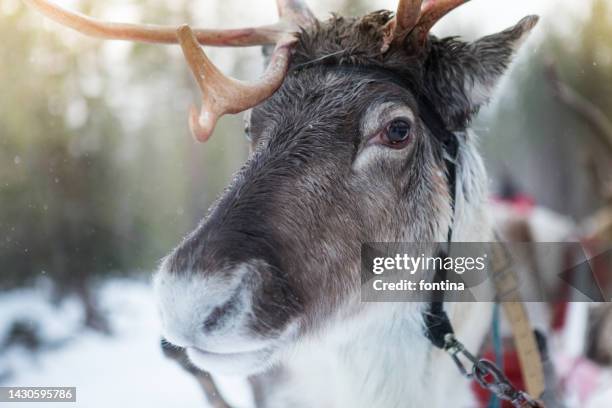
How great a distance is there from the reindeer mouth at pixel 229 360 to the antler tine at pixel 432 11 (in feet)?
2.52

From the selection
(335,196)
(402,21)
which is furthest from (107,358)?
(402,21)

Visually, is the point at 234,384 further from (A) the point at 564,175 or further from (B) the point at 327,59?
(A) the point at 564,175

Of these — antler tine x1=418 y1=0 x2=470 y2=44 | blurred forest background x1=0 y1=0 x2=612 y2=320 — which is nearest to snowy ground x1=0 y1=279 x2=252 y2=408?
blurred forest background x1=0 y1=0 x2=612 y2=320

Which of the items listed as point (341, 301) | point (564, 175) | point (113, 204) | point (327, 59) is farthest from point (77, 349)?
point (564, 175)

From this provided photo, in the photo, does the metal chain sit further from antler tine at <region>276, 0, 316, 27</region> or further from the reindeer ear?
antler tine at <region>276, 0, 316, 27</region>

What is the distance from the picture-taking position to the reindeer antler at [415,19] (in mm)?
1210

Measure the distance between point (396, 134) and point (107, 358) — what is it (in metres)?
1.40

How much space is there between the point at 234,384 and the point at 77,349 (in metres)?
0.73

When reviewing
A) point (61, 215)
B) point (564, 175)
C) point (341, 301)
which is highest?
point (564, 175)

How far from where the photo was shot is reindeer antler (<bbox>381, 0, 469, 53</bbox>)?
47.6 inches

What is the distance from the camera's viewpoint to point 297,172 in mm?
1154

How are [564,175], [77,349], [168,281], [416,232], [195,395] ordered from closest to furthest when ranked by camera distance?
[168,281] → [416,232] → [195,395] → [77,349] → [564,175]

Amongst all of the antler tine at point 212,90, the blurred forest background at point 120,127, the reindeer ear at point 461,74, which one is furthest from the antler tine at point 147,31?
the blurred forest background at point 120,127

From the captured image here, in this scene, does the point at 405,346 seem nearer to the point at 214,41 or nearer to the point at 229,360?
the point at 229,360
